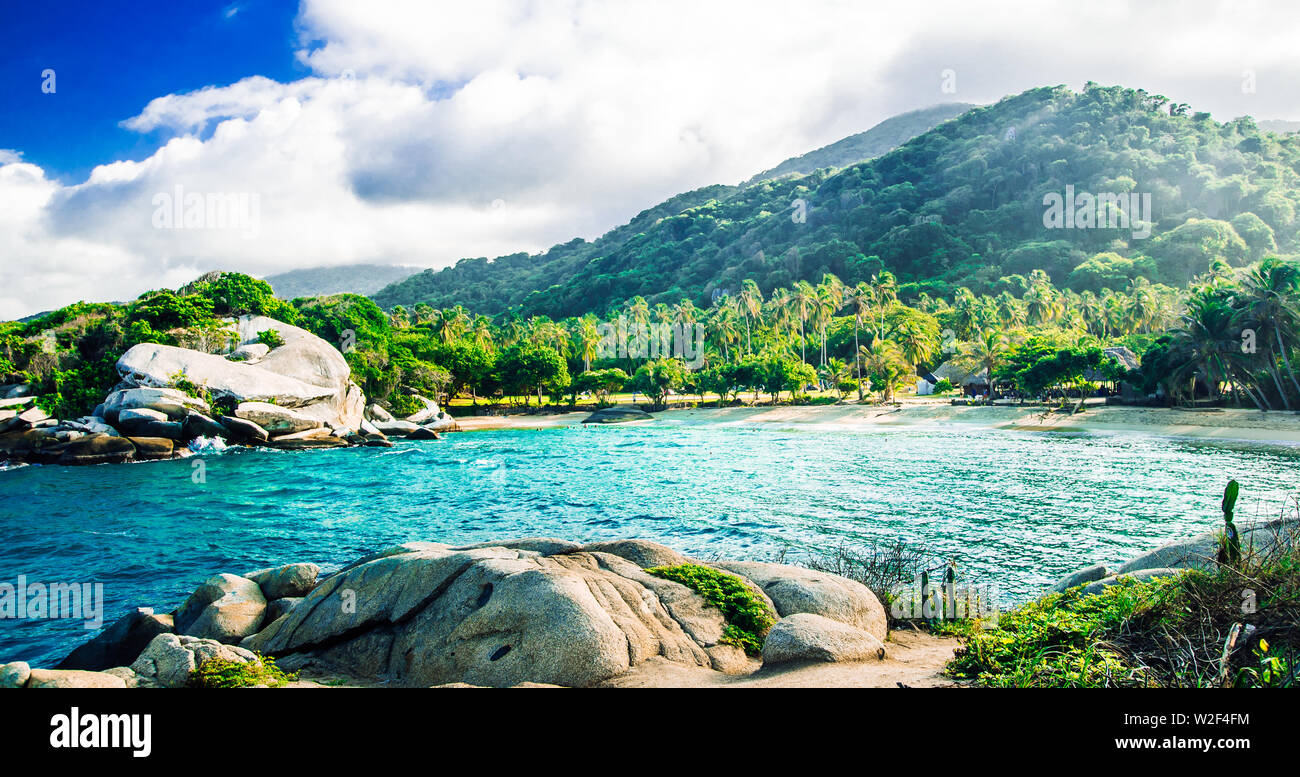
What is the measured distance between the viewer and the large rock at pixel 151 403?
44.1 m

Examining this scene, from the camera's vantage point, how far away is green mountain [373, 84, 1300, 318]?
12550 centimetres

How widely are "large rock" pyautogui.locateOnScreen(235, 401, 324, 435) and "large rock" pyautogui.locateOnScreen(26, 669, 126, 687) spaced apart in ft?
154

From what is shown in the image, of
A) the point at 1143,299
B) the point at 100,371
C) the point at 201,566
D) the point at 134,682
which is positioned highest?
the point at 1143,299

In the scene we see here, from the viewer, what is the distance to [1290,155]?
153 metres

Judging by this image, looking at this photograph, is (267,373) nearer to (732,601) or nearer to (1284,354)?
(732,601)

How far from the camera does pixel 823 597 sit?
1088 cm

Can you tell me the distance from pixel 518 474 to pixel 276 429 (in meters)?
24.6

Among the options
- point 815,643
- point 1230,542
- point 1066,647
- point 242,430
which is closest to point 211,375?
point 242,430

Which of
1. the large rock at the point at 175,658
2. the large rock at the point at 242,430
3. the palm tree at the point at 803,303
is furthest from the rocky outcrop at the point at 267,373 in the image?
the palm tree at the point at 803,303

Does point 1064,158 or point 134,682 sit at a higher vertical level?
point 1064,158

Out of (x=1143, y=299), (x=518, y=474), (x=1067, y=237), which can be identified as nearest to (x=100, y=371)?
(x=518, y=474)

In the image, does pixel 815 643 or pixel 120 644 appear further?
pixel 120 644

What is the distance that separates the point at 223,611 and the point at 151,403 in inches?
1633

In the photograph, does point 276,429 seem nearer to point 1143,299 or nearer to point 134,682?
point 134,682
